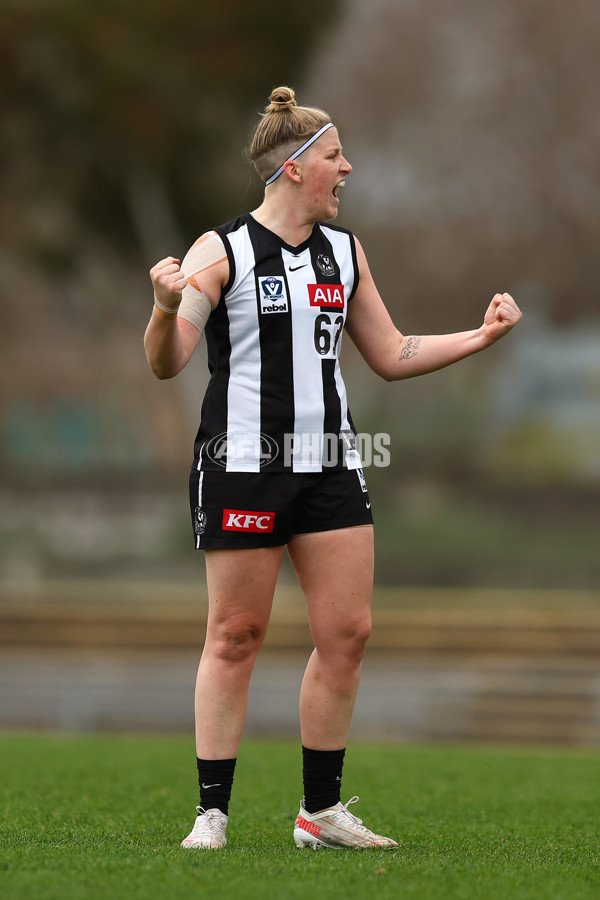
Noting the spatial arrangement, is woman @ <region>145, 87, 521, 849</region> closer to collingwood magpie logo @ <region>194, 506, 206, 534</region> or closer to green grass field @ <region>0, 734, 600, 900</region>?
collingwood magpie logo @ <region>194, 506, 206, 534</region>

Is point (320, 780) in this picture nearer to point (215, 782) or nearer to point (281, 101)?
point (215, 782)

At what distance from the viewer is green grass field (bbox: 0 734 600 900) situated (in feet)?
6.34

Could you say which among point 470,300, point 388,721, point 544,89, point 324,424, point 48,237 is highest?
point 544,89

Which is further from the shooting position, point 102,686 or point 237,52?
point 237,52

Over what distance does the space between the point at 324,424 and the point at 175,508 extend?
12060 mm

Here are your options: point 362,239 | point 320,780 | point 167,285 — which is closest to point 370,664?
point 362,239

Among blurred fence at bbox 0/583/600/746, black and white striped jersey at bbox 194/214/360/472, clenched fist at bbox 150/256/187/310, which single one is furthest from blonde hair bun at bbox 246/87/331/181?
blurred fence at bbox 0/583/600/746

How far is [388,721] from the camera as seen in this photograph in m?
9.84

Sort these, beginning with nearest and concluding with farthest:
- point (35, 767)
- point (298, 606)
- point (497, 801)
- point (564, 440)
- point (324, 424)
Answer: point (324, 424)
point (497, 801)
point (35, 767)
point (298, 606)
point (564, 440)

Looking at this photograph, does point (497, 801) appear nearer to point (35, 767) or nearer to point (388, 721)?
point (35, 767)

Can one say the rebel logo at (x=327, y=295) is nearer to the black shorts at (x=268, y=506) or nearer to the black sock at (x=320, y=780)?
the black shorts at (x=268, y=506)

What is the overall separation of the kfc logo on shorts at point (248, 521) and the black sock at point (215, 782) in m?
0.48

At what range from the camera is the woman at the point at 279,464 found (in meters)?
2.39

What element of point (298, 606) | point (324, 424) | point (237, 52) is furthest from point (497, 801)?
point (237, 52)
